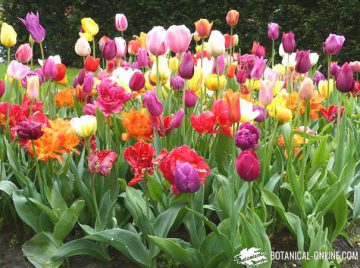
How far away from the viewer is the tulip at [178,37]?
2266mm


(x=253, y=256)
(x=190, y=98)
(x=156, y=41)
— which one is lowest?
(x=253, y=256)

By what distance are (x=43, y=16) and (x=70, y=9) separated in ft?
1.93

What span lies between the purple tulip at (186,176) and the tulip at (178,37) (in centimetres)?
83

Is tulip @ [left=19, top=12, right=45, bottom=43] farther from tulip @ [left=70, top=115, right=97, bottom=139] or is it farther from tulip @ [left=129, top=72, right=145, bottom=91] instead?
tulip @ [left=70, top=115, right=97, bottom=139]

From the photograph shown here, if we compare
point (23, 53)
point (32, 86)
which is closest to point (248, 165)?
point (32, 86)

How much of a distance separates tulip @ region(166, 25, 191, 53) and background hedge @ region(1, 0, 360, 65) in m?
4.87

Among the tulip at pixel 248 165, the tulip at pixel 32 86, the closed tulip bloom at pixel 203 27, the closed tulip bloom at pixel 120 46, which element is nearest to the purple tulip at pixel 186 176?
the tulip at pixel 248 165

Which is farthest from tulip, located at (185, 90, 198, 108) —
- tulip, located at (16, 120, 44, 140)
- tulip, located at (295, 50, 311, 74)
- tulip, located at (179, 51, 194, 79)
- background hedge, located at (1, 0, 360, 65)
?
background hedge, located at (1, 0, 360, 65)

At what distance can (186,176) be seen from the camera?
62.2 inches

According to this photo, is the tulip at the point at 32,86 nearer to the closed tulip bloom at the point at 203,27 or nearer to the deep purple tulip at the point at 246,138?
the closed tulip bloom at the point at 203,27

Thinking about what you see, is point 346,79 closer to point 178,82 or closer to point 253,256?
point 178,82

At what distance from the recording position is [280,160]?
7.47ft

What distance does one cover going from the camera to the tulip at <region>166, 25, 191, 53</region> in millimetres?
2266

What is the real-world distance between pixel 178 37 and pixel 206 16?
5334 millimetres
